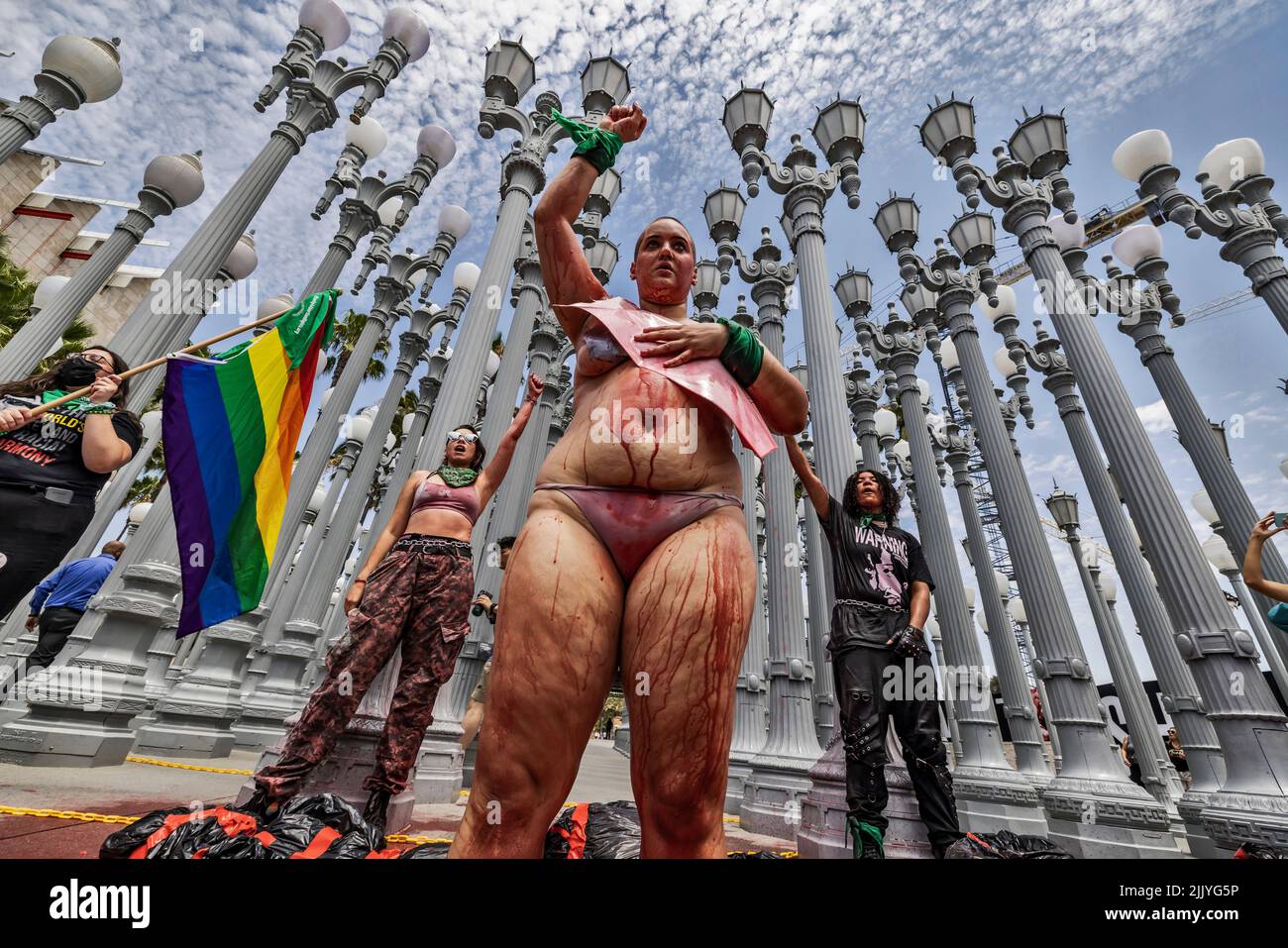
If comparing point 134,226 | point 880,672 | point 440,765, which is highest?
point 134,226

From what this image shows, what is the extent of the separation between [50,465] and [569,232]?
313 cm

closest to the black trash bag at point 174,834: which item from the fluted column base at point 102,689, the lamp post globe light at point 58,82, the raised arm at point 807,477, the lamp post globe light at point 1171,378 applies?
the raised arm at point 807,477

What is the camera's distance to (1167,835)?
5.72 meters

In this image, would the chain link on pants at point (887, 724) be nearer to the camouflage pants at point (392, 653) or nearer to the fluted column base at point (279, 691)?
the camouflage pants at point (392, 653)

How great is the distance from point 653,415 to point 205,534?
3.52 m

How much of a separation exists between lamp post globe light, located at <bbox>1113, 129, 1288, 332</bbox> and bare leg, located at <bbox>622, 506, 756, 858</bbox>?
10.5 meters

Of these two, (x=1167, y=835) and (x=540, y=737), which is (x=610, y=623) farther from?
(x=1167, y=835)

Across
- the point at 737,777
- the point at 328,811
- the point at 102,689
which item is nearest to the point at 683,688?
the point at 328,811

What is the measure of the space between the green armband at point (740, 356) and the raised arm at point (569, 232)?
1.49ft

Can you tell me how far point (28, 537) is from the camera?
9.35 feet

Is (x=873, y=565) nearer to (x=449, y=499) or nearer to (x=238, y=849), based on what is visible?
(x=449, y=499)

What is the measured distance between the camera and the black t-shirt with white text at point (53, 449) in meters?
2.86

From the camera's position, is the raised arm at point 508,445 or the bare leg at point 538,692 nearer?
the bare leg at point 538,692

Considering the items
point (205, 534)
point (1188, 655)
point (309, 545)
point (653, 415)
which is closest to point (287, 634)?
point (309, 545)
